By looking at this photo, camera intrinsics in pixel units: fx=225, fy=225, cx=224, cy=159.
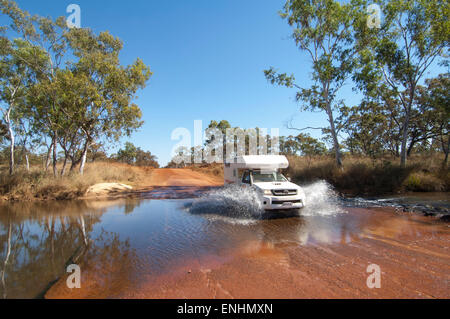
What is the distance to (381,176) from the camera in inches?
561

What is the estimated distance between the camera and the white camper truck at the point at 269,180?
23.4 ft

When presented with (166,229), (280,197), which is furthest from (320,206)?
(166,229)

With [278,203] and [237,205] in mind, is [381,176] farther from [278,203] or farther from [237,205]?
[237,205]

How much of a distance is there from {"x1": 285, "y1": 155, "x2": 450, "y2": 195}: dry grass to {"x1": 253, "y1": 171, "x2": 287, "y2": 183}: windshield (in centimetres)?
763

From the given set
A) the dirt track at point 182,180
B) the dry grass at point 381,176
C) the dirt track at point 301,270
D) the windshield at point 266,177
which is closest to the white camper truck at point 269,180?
the windshield at point 266,177

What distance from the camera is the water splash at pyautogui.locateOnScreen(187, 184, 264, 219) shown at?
299 inches

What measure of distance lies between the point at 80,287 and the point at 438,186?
17.6 metres

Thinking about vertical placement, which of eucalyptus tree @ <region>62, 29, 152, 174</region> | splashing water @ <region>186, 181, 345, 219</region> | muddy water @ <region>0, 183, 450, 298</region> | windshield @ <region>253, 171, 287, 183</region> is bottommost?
muddy water @ <region>0, 183, 450, 298</region>

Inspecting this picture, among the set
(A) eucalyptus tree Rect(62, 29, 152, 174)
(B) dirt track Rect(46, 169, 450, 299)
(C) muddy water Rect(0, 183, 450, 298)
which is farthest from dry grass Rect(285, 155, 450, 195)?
(A) eucalyptus tree Rect(62, 29, 152, 174)

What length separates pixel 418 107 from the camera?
69.3 ft

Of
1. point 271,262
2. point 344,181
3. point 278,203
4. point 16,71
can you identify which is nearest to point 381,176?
point 344,181

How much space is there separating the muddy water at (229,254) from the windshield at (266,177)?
3.33ft

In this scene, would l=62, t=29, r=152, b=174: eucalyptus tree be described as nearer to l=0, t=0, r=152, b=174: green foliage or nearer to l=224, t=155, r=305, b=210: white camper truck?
l=0, t=0, r=152, b=174: green foliage

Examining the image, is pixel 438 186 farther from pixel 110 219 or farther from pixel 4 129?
pixel 4 129
